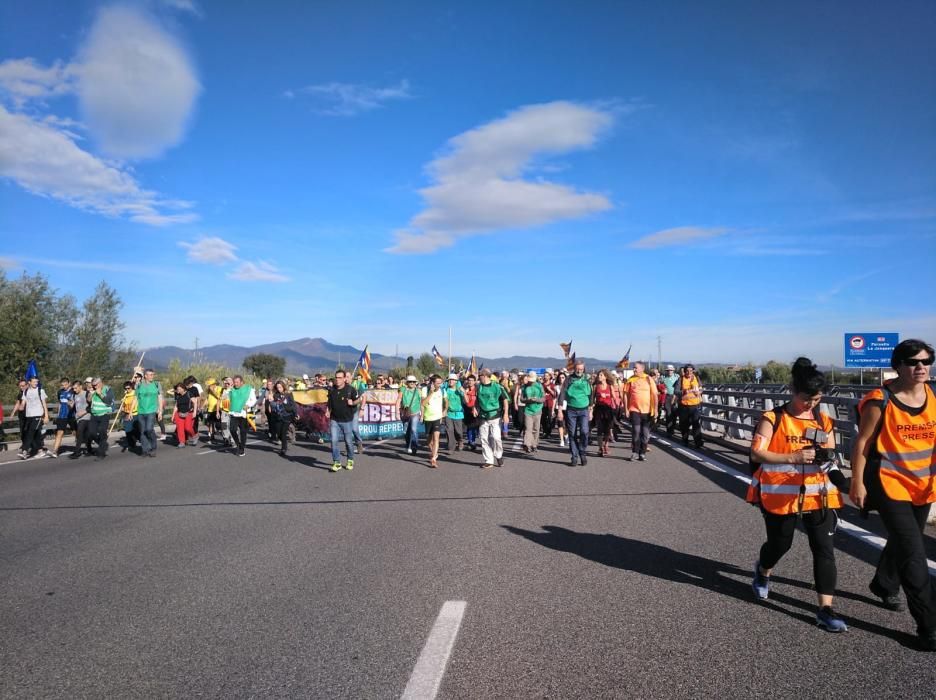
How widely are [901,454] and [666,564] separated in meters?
2.05

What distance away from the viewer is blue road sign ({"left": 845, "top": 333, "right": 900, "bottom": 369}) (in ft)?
63.2

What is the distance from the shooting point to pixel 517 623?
441cm

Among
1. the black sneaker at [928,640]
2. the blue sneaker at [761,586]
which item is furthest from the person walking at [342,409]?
the black sneaker at [928,640]

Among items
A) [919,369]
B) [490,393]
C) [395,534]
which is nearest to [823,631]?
[919,369]

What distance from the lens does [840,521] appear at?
23.9ft

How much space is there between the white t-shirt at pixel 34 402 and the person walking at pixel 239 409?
3.81 meters

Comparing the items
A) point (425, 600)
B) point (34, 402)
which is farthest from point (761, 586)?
point (34, 402)

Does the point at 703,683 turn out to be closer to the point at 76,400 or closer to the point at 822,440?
the point at 822,440

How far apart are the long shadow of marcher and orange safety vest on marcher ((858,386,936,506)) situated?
2.77 ft

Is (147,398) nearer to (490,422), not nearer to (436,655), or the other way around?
(490,422)

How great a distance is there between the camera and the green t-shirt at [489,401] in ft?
42.4

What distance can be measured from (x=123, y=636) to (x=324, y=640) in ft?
4.18

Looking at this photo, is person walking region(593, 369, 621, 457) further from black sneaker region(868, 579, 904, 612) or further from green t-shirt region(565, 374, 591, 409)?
black sneaker region(868, 579, 904, 612)

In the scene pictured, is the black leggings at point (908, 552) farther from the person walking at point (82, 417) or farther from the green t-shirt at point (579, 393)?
the person walking at point (82, 417)
